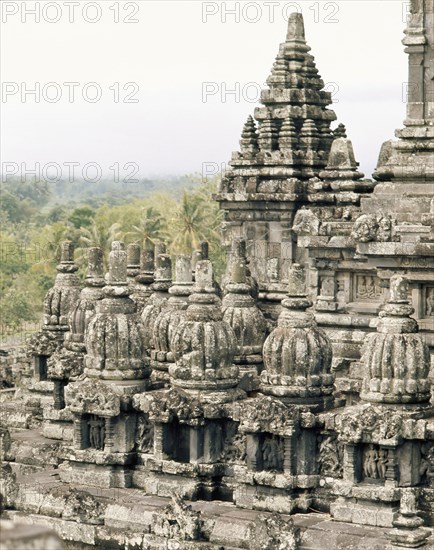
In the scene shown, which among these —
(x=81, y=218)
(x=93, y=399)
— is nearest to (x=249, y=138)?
→ (x=93, y=399)

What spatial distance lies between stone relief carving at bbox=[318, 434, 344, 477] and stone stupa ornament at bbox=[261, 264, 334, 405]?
0.45 metres

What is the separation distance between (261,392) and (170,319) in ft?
6.99

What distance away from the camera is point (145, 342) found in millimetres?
17984

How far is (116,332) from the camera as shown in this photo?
56.9ft

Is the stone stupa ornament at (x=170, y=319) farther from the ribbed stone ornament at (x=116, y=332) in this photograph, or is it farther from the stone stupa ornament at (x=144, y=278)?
the stone stupa ornament at (x=144, y=278)

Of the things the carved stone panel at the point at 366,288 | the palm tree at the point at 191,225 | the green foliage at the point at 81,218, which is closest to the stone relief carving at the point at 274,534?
the carved stone panel at the point at 366,288

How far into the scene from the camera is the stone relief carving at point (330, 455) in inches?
620

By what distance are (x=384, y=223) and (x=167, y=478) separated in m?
3.51

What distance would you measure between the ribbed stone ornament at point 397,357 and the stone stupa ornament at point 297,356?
804mm

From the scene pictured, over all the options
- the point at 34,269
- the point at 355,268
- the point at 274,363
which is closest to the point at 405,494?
the point at 274,363

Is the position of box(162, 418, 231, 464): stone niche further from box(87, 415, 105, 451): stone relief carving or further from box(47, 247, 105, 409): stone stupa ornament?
box(47, 247, 105, 409): stone stupa ornament

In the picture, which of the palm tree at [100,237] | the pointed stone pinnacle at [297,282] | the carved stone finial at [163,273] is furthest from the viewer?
the palm tree at [100,237]

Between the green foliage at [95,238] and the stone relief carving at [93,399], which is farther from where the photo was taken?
the green foliage at [95,238]

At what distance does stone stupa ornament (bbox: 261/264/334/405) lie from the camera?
1589cm
